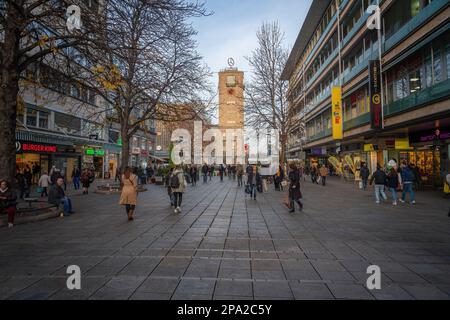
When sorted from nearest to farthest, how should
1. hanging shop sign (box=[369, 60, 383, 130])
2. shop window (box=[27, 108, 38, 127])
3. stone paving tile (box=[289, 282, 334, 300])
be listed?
stone paving tile (box=[289, 282, 334, 300]), hanging shop sign (box=[369, 60, 383, 130]), shop window (box=[27, 108, 38, 127])

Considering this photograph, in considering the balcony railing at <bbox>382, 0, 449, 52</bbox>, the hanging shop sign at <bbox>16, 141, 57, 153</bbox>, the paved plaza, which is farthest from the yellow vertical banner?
the hanging shop sign at <bbox>16, 141, 57, 153</bbox>

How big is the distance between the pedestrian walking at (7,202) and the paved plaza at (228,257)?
51 centimetres

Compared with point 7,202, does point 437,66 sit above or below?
above

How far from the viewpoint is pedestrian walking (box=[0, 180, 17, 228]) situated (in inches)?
307

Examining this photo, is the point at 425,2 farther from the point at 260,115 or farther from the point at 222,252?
the point at 222,252

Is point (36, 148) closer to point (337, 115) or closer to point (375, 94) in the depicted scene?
point (375, 94)

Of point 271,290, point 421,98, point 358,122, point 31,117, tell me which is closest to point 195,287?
point 271,290

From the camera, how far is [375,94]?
20016 mm

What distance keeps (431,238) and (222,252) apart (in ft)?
16.0

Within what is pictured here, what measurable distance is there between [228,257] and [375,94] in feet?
64.7

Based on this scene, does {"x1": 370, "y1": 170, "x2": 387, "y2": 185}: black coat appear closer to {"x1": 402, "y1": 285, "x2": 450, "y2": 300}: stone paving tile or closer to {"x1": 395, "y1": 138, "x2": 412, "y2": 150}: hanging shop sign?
{"x1": 402, "y1": 285, "x2": 450, "y2": 300}: stone paving tile

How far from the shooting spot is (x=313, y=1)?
107 ft

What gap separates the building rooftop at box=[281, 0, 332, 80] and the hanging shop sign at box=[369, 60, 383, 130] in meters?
8.92
